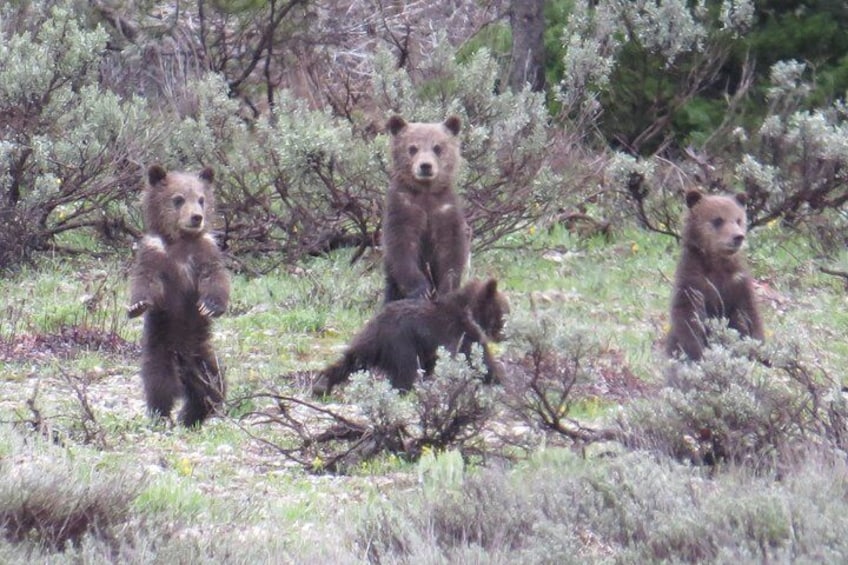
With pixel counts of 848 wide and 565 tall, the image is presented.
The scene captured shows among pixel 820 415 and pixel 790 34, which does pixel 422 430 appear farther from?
pixel 790 34

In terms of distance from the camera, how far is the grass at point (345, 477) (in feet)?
17.4

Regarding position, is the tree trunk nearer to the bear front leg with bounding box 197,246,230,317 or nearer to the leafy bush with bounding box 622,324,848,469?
the bear front leg with bounding box 197,246,230,317

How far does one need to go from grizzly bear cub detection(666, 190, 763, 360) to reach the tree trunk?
8249 millimetres

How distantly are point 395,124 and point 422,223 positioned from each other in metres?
0.96

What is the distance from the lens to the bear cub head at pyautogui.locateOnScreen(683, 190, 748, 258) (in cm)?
1004

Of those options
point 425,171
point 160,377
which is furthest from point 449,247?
point 160,377

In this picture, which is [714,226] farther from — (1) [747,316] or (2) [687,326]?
(2) [687,326]

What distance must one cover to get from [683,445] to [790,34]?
12.3 metres

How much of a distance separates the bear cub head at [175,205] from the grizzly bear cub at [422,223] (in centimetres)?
202

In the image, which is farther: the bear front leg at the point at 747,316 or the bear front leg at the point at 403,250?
the bear front leg at the point at 403,250

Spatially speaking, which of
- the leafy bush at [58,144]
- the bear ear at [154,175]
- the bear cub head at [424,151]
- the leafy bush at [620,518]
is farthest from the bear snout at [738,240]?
the leafy bush at [58,144]

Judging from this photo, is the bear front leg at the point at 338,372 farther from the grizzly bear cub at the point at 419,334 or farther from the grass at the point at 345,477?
the grass at the point at 345,477

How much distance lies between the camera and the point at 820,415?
22.8 ft

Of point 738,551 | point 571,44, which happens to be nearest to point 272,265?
point 571,44
